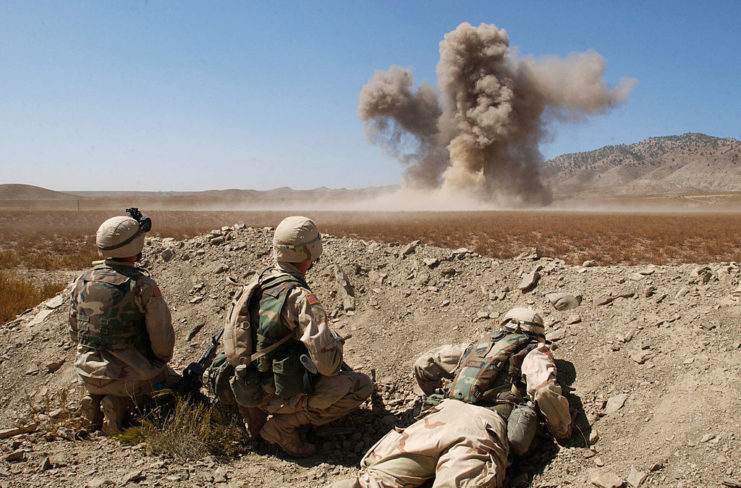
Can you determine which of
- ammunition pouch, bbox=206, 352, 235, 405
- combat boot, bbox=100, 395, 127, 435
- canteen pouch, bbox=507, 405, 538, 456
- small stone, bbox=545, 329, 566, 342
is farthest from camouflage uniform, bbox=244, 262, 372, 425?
small stone, bbox=545, 329, 566, 342

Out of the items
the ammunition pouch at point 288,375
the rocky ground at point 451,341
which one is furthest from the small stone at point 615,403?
the ammunition pouch at point 288,375

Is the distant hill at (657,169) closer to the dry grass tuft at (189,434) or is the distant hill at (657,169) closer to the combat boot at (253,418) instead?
the combat boot at (253,418)

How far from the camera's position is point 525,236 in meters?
20.0

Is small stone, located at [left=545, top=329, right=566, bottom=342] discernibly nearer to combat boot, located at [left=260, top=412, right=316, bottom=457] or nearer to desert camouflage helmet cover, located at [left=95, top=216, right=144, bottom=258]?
combat boot, located at [left=260, top=412, right=316, bottom=457]

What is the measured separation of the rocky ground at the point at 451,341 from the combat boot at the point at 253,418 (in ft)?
0.41

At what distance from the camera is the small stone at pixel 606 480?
277 cm

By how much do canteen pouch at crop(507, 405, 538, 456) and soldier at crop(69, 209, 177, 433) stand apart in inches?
115

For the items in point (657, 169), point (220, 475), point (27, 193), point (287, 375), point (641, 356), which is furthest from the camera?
point (657, 169)

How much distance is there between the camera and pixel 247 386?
11.6 ft

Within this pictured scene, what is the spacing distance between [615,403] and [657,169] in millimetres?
170920

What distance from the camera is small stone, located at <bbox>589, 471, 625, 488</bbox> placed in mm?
2768

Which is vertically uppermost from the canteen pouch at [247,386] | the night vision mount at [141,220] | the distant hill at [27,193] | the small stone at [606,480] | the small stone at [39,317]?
the distant hill at [27,193]

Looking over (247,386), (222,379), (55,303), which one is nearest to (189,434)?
(222,379)

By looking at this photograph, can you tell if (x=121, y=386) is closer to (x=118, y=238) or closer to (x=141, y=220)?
(x=118, y=238)
